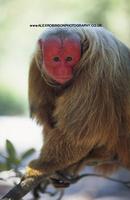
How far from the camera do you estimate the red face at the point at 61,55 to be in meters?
1.14

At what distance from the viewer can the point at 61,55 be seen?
1.14 m

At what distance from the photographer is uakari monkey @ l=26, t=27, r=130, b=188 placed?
3.77 feet

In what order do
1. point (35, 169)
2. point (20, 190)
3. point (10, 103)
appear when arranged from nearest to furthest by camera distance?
point (20, 190) → point (35, 169) → point (10, 103)

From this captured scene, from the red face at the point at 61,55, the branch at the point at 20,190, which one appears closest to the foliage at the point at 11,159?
the branch at the point at 20,190

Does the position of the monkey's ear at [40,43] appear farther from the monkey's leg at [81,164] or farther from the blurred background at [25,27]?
the monkey's leg at [81,164]

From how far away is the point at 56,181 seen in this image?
121 cm

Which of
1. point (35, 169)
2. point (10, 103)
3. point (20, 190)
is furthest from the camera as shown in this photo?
point (10, 103)

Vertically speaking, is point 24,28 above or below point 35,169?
above

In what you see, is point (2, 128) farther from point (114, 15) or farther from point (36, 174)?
point (114, 15)

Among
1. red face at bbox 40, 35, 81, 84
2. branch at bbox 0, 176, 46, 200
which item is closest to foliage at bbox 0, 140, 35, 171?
branch at bbox 0, 176, 46, 200

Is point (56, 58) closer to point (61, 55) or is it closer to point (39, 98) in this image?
point (61, 55)

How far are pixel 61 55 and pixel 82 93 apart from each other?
0.30ft

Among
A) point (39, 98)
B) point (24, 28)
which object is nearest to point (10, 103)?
point (39, 98)

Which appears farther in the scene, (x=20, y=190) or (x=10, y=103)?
(x=10, y=103)
